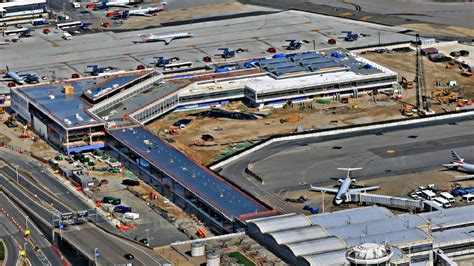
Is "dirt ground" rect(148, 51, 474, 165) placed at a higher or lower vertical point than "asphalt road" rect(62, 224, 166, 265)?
lower

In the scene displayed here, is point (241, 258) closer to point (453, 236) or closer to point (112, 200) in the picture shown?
point (453, 236)

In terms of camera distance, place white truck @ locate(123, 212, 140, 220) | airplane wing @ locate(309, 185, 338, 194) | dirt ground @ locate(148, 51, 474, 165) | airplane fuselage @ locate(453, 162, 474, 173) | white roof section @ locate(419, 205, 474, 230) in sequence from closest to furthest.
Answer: white roof section @ locate(419, 205, 474, 230) → white truck @ locate(123, 212, 140, 220) → airplane wing @ locate(309, 185, 338, 194) → airplane fuselage @ locate(453, 162, 474, 173) → dirt ground @ locate(148, 51, 474, 165)

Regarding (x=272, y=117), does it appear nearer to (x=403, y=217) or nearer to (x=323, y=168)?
(x=323, y=168)

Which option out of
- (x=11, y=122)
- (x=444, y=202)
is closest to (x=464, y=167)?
(x=444, y=202)

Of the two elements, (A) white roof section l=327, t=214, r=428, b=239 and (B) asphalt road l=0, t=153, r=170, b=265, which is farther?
(B) asphalt road l=0, t=153, r=170, b=265

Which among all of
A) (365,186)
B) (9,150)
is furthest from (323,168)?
(9,150)

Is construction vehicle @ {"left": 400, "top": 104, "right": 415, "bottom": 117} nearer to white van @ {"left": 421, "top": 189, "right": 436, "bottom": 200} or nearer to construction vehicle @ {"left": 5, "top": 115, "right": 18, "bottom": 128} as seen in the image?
white van @ {"left": 421, "top": 189, "right": 436, "bottom": 200}

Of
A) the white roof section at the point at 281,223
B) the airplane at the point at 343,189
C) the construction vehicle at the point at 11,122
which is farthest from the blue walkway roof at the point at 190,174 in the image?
the construction vehicle at the point at 11,122

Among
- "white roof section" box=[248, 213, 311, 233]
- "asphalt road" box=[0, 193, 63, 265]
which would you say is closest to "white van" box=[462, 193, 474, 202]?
"white roof section" box=[248, 213, 311, 233]

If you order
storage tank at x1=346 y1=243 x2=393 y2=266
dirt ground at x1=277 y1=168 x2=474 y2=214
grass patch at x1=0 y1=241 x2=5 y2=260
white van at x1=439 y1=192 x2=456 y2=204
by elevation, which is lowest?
dirt ground at x1=277 y1=168 x2=474 y2=214
